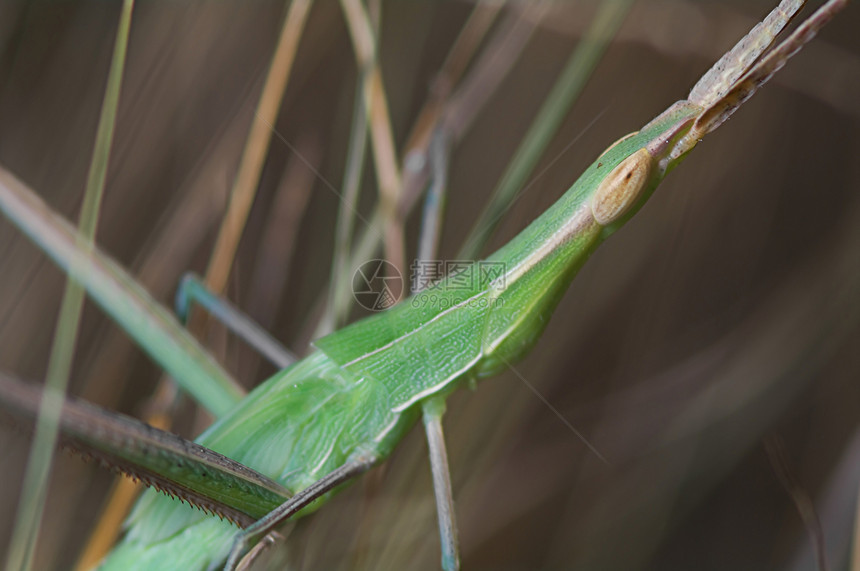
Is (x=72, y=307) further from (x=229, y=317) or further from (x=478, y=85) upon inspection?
(x=478, y=85)

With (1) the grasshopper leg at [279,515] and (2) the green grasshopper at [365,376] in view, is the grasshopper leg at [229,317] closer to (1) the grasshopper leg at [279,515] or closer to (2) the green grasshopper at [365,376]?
(2) the green grasshopper at [365,376]

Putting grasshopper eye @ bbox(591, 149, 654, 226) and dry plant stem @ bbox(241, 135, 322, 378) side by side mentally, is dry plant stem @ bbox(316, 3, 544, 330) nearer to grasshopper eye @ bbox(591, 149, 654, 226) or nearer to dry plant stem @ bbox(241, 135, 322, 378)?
dry plant stem @ bbox(241, 135, 322, 378)

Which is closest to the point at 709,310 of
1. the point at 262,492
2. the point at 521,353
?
the point at 521,353

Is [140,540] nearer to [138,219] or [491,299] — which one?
[491,299]

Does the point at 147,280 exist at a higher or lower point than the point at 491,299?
higher

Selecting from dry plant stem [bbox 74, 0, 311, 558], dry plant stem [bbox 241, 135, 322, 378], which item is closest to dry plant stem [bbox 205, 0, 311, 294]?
dry plant stem [bbox 74, 0, 311, 558]
